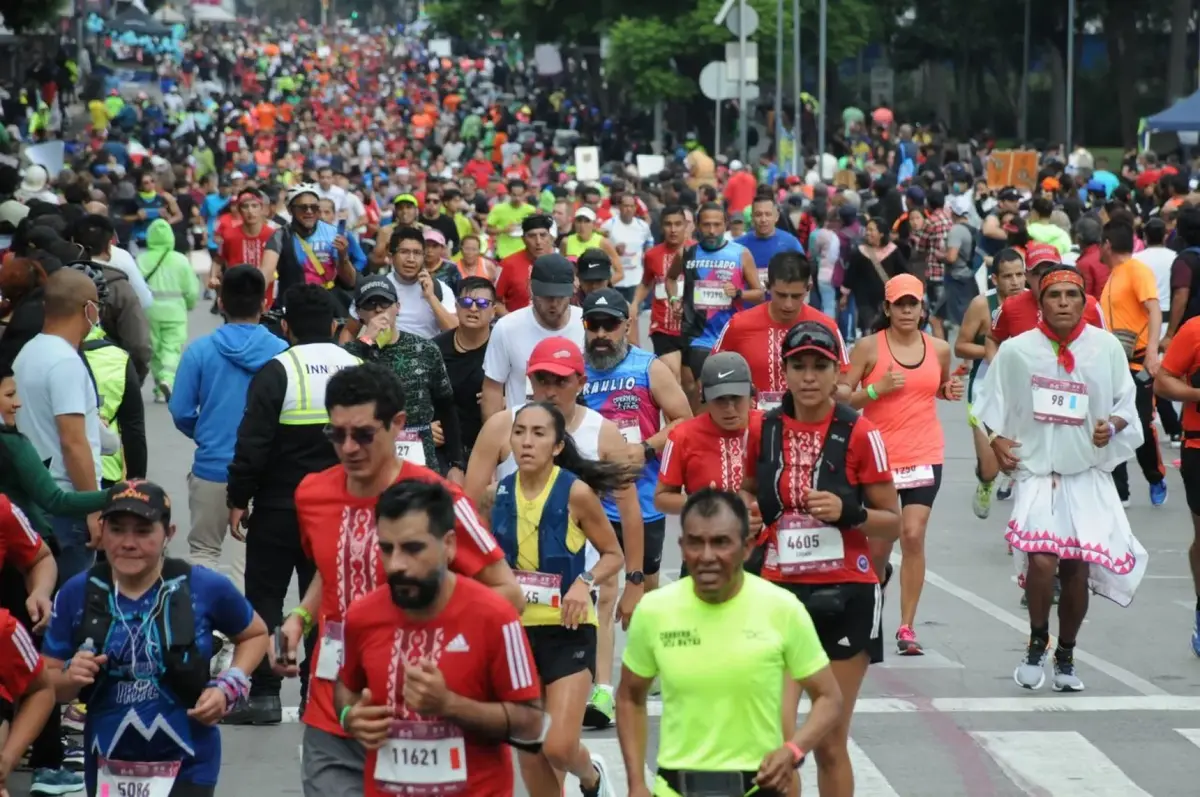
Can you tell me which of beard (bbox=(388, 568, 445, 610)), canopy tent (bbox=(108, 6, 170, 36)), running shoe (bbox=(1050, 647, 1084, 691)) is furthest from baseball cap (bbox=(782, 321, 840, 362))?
canopy tent (bbox=(108, 6, 170, 36))

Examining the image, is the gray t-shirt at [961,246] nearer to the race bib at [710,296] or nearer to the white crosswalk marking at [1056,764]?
the race bib at [710,296]

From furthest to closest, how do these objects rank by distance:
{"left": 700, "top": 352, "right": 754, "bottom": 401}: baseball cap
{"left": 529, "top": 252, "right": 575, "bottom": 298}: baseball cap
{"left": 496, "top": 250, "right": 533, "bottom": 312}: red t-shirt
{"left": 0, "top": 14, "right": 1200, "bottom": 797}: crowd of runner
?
{"left": 496, "top": 250, "right": 533, "bottom": 312}: red t-shirt, {"left": 529, "top": 252, "right": 575, "bottom": 298}: baseball cap, {"left": 700, "top": 352, "right": 754, "bottom": 401}: baseball cap, {"left": 0, "top": 14, "right": 1200, "bottom": 797}: crowd of runner

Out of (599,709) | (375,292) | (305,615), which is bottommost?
(599,709)

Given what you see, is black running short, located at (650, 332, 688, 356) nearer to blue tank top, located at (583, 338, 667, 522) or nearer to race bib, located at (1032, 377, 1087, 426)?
race bib, located at (1032, 377, 1087, 426)

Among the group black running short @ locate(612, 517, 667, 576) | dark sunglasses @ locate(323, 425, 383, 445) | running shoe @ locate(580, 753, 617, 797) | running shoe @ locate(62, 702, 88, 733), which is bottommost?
running shoe @ locate(62, 702, 88, 733)

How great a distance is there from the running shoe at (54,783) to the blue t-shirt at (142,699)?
2182 mm

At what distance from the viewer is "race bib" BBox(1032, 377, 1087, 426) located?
35.6 feet

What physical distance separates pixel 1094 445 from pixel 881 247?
11.8 meters

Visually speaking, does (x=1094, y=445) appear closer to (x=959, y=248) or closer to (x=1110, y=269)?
(x=1110, y=269)

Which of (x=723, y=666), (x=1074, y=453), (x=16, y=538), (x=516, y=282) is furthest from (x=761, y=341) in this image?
(x=723, y=666)

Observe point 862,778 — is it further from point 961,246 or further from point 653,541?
point 961,246

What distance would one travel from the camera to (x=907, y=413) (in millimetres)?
11602

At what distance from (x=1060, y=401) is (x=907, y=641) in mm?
1604

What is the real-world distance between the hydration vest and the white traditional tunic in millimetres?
4958
